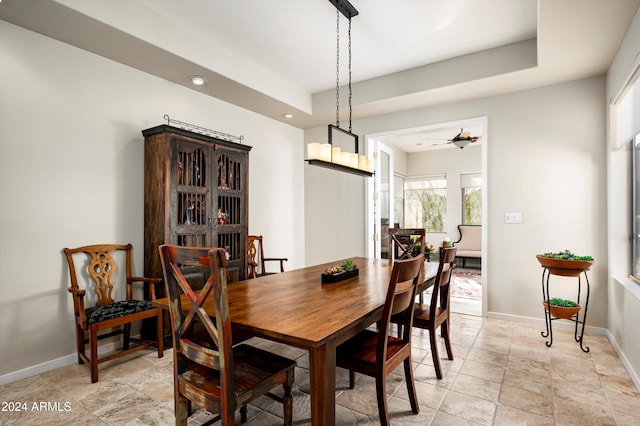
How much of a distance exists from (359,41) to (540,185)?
2.42m

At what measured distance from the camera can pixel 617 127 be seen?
9.93ft

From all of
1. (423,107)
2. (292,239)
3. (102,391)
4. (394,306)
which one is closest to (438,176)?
(423,107)

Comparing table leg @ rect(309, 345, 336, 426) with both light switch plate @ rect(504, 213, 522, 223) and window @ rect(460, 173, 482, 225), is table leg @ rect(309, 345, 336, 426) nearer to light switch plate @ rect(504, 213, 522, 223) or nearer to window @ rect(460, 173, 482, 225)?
light switch plate @ rect(504, 213, 522, 223)

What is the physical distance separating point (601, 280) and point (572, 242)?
426mm

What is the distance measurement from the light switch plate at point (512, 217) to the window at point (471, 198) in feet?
13.0

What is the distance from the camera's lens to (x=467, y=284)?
5812 millimetres

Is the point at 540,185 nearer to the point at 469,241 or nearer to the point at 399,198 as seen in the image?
the point at 469,241

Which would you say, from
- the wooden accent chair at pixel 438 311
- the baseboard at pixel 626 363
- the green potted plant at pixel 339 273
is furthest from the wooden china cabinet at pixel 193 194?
the baseboard at pixel 626 363

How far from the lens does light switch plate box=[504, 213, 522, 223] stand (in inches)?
146

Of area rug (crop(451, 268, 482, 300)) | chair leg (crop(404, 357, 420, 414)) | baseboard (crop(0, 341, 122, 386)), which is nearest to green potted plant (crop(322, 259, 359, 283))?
chair leg (crop(404, 357, 420, 414))

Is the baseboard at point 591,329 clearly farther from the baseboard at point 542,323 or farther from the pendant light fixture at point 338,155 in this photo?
the pendant light fixture at point 338,155

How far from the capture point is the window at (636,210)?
2729 mm

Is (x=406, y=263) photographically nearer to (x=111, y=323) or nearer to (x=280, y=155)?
(x=111, y=323)

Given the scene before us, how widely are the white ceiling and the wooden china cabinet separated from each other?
2.32 feet
